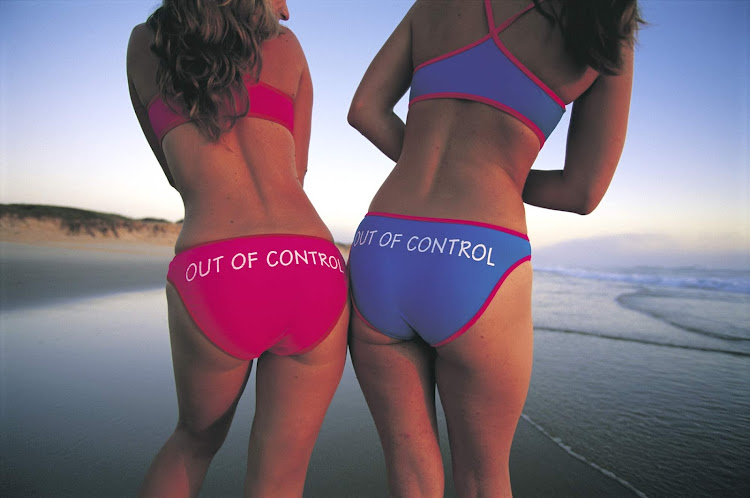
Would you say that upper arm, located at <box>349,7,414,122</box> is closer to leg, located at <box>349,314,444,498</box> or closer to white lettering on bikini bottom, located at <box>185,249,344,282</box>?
white lettering on bikini bottom, located at <box>185,249,344,282</box>

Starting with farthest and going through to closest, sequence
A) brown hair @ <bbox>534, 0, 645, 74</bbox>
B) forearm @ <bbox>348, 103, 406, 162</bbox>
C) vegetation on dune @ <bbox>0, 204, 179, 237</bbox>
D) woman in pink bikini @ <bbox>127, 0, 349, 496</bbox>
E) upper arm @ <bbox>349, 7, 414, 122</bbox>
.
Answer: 1. vegetation on dune @ <bbox>0, 204, 179, 237</bbox>
2. forearm @ <bbox>348, 103, 406, 162</bbox>
3. upper arm @ <bbox>349, 7, 414, 122</bbox>
4. woman in pink bikini @ <bbox>127, 0, 349, 496</bbox>
5. brown hair @ <bbox>534, 0, 645, 74</bbox>

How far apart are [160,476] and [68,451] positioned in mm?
1420

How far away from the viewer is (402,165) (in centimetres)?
131

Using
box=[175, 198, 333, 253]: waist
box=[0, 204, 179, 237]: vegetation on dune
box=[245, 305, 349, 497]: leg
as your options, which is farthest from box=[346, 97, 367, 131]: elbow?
box=[0, 204, 179, 237]: vegetation on dune

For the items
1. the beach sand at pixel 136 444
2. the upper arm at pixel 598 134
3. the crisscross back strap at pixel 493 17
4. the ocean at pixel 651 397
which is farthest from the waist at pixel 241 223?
the ocean at pixel 651 397

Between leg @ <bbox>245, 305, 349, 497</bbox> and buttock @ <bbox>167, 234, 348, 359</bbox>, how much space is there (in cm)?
7

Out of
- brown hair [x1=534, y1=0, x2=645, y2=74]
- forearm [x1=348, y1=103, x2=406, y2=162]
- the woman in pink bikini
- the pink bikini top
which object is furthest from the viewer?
forearm [x1=348, y1=103, x2=406, y2=162]

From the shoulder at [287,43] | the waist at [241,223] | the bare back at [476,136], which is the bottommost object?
the waist at [241,223]

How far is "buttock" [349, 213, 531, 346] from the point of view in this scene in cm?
111

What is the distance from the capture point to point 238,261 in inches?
45.8

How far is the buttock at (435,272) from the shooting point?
1.11 metres

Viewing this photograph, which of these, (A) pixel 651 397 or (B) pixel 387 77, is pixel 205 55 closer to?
(B) pixel 387 77

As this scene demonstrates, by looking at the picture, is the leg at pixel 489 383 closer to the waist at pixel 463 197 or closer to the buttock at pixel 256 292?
the waist at pixel 463 197

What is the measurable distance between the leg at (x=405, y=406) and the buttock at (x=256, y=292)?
18 cm
